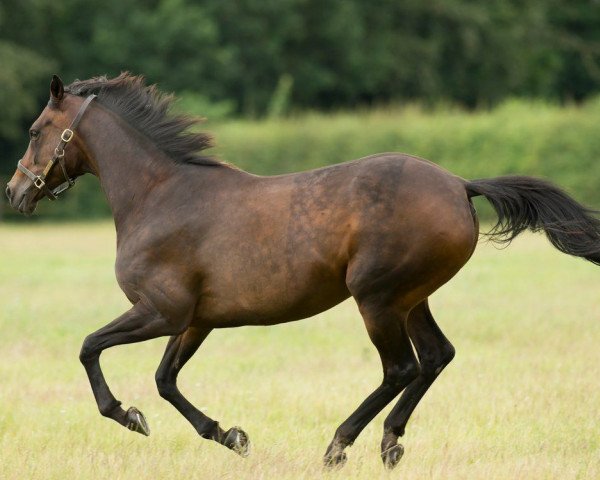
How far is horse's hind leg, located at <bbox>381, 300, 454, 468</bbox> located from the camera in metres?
6.73

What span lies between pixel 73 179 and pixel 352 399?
9.52 ft

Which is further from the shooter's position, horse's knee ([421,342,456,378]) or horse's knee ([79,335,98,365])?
horse's knee ([421,342,456,378])

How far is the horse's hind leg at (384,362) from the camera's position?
6340 millimetres

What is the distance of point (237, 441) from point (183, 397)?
46 centimetres

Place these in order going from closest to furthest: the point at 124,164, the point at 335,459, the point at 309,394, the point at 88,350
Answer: the point at 335,459, the point at 88,350, the point at 124,164, the point at 309,394

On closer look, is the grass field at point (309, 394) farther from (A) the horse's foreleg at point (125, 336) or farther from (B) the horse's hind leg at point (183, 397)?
(A) the horse's foreleg at point (125, 336)

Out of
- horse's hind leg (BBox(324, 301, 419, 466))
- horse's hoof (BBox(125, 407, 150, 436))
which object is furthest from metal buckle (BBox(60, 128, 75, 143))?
horse's hind leg (BBox(324, 301, 419, 466))

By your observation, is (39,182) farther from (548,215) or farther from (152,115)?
(548,215)

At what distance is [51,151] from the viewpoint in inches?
286

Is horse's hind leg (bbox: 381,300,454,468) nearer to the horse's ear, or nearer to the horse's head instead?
the horse's head

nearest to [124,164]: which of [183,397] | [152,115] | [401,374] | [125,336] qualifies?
[152,115]

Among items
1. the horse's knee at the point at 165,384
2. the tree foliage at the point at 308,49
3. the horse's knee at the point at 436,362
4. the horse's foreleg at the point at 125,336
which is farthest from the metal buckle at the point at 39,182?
the tree foliage at the point at 308,49

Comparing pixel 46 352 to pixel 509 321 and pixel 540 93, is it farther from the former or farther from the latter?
pixel 540 93

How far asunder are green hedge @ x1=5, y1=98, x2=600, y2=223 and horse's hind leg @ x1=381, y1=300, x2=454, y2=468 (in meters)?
25.7
